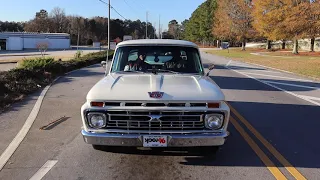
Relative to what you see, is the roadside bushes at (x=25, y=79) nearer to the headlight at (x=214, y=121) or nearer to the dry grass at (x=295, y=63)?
the headlight at (x=214, y=121)

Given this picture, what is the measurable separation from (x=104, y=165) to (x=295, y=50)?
5231 centimetres

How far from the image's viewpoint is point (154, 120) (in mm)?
4961

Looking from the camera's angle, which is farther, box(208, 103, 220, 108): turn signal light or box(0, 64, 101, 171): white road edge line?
box(0, 64, 101, 171): white road edge line

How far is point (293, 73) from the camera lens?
2373 centimetres

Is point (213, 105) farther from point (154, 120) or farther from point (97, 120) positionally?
point (97, 120)

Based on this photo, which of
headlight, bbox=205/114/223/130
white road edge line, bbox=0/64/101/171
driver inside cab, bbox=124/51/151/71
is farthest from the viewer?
driver inside cab, bbox=124/51/151/71

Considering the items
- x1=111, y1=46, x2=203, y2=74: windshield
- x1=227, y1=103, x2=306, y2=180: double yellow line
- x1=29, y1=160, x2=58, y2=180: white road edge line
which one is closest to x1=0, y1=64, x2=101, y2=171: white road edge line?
x1=29, y1=160, x2=58, y2=180: white road edge line

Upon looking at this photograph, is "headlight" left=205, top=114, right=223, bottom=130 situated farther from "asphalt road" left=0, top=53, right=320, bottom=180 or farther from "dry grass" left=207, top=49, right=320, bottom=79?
"dry grass" left=207, top=49, right=320, bottom=79

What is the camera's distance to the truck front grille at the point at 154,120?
496 cm

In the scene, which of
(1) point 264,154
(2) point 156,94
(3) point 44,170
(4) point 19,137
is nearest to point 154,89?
(2) point 156,94

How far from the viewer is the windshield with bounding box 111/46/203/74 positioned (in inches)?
265

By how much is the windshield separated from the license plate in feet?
6.35

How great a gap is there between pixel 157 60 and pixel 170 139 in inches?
87.7

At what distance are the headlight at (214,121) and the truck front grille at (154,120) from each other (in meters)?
0.09
